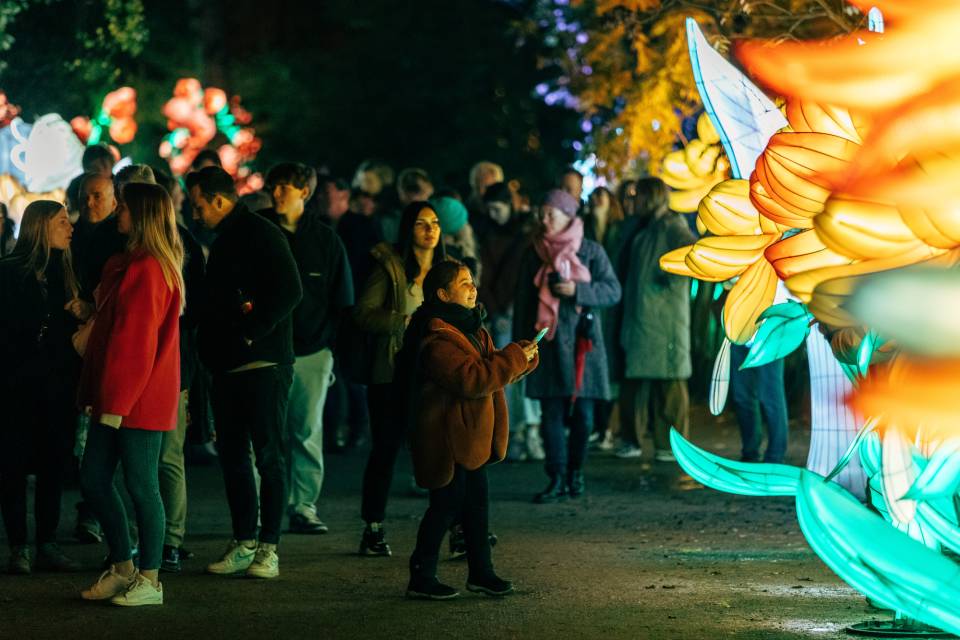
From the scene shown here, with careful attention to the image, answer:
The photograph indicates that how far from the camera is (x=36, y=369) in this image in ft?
→ 28.4

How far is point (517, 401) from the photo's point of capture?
13.8 metres

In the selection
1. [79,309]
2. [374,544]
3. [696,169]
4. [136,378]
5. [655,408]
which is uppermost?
[696,169]

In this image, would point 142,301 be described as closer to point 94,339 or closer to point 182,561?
point 94,339

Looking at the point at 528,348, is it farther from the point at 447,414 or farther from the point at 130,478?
the point at 130,478

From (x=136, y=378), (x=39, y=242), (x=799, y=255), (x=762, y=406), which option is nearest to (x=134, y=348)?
(x=136, y=378)

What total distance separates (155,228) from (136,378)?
678mm

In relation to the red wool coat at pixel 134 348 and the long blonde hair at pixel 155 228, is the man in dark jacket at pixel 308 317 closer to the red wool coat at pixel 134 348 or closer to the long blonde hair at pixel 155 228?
the long blonde hair at pixel 155 228

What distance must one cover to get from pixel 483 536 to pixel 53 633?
1970mm

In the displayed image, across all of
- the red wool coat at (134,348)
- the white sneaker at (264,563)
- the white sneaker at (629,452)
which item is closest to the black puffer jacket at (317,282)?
the white sneaker at (264,563)

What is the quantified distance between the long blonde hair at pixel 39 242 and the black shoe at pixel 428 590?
223cm

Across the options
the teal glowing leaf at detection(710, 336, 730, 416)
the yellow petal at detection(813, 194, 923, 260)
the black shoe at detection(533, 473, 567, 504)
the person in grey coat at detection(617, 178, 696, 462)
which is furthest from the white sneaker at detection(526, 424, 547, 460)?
the yellow petal at detection(813, 194, 923, 260)

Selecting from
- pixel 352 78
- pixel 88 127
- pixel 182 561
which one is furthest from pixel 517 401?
pixel 352 78

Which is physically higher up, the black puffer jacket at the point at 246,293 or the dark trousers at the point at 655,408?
the black puffer jacket at the point at 246,293

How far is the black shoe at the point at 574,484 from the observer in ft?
38.2
